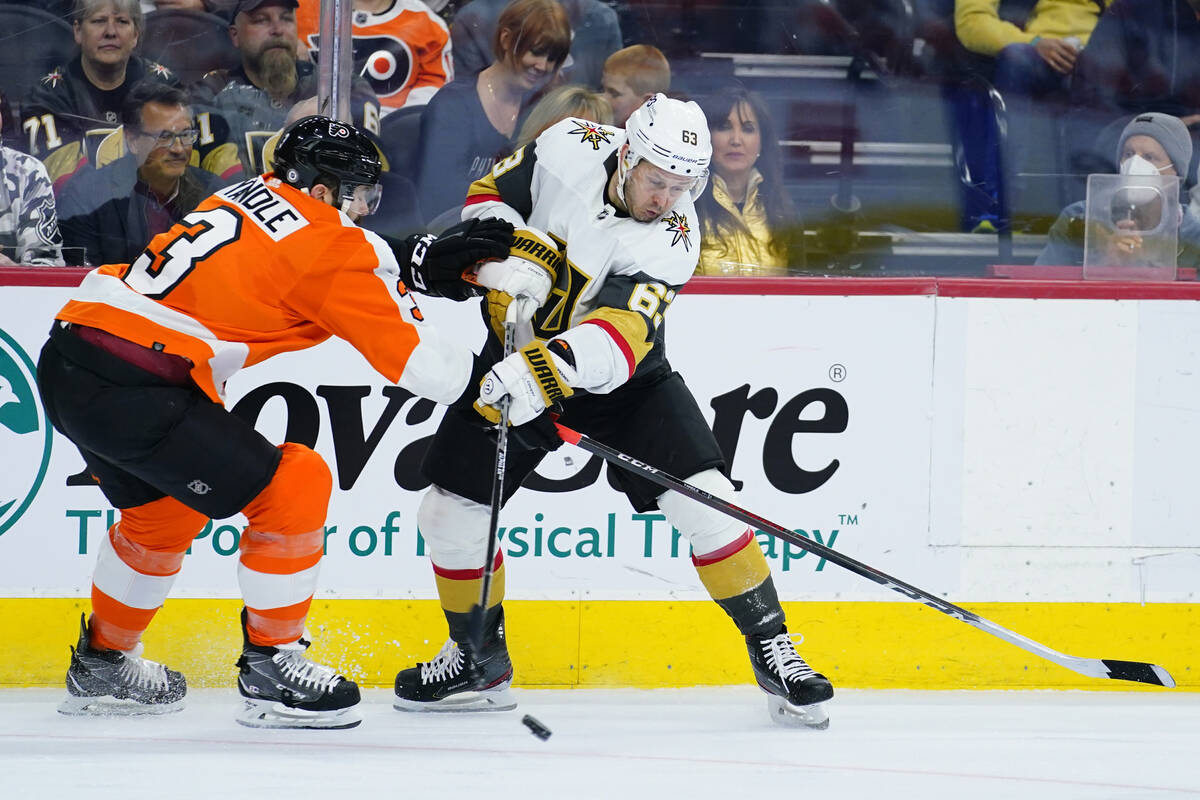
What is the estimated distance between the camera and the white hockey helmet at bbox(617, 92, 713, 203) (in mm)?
2383

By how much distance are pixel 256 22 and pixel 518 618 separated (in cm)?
158

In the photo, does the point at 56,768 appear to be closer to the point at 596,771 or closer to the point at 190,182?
the point at 596,771

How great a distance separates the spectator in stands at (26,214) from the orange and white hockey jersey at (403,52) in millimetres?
795

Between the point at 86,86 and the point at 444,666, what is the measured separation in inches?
65.4

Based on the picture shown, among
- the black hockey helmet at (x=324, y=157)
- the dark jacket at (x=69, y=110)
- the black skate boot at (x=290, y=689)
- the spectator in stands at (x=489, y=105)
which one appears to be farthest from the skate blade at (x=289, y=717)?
the dark jacket at (x=69, y=110)

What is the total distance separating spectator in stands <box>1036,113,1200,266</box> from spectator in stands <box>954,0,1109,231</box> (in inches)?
8.3

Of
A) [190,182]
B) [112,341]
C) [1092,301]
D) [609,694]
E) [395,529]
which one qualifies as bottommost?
[609,694]

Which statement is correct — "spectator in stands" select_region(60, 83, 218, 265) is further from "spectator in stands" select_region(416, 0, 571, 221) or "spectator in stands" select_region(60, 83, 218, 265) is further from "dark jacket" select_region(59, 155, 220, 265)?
"spectator in stands" select_region(416, 0, 571, 221)

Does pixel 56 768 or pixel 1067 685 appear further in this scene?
pixel 1067 685

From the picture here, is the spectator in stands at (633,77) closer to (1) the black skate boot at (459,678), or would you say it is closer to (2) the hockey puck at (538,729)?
(1) the black skate boot at (459,678)

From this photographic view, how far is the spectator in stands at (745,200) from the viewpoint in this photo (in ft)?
10.3

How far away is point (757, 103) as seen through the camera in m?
3.44

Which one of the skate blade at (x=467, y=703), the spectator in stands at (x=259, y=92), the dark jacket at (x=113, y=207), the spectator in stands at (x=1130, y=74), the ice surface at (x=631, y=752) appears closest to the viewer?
the ice surface at (x=631, y=752)

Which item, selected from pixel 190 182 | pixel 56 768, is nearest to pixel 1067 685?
pixel 56 768
